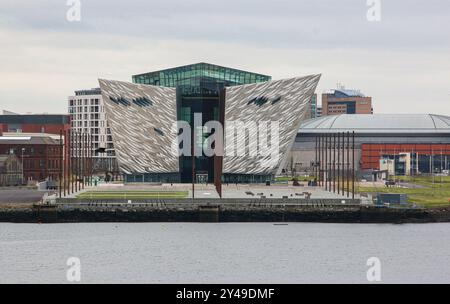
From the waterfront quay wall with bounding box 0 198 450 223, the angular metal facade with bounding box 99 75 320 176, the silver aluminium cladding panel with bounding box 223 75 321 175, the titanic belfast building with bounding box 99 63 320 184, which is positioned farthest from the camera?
the titanic belfast building with bounding box 99 63 320 184

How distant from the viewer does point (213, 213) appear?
12331 cm

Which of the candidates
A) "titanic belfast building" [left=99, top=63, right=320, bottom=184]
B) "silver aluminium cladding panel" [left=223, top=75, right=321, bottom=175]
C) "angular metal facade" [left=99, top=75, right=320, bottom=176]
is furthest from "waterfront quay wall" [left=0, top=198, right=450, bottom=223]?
"angular metal facade" [left=99, top=75, right=320, bottom=176]

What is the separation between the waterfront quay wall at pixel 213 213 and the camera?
407 ft

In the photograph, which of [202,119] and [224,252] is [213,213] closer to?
[224,252]

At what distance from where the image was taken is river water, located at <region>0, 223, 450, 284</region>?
81.6 metres

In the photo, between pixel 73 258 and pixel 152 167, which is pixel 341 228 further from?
pixel 152 167

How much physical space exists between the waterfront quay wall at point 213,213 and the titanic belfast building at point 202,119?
34.3 meters

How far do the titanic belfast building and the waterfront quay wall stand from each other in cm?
3430

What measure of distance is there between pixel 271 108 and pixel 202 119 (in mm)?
13635

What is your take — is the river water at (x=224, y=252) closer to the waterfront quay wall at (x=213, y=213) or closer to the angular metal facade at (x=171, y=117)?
the waterfront quay wall at (x=213, y=213)

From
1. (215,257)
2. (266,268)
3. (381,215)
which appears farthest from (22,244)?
(381,215)

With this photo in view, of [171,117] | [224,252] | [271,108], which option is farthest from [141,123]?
[224,252]

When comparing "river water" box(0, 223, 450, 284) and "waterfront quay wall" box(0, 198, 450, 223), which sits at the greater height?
"waterfront quay wall" box(0, 198, 450, 223)

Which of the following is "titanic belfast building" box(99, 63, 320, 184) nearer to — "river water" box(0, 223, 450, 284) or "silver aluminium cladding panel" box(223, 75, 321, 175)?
"silver aluminium cladding panel" box(223, 75, 321, 175)
